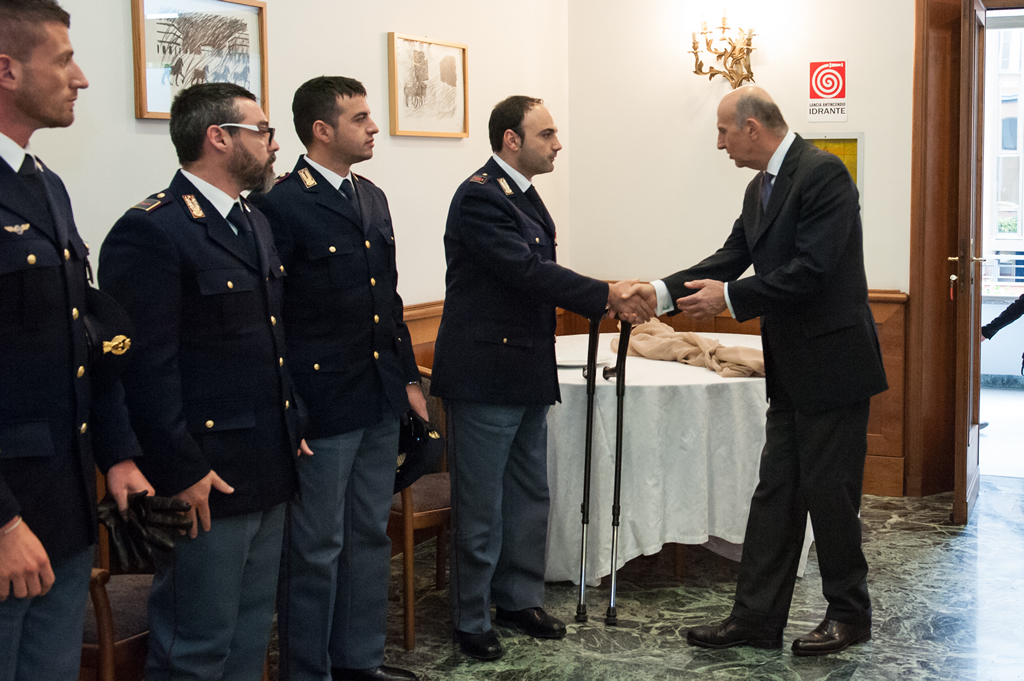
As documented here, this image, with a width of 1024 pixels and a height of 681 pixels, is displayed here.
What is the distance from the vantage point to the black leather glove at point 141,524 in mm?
1807

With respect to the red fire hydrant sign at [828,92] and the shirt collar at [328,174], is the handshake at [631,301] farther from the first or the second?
the red fire hydrant sign at [828,92]

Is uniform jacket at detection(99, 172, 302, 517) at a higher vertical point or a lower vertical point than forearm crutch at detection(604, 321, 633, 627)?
higher

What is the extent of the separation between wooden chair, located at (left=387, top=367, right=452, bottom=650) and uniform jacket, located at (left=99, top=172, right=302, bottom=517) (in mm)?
964

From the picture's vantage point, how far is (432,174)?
4.28m

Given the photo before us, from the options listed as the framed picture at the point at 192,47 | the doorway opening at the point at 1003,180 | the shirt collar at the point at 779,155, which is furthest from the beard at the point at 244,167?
the doorway opening at the point at 1003,180

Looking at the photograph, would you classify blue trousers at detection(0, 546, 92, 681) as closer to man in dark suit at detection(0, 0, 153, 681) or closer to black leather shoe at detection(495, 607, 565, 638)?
man in dark suit at detection(0, 0, 153, 681)

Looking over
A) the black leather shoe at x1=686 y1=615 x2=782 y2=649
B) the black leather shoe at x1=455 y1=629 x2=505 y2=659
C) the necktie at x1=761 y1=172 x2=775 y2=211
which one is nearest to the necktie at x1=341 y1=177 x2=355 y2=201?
the necktie at x1=761 y1=172 x2=775 y2=211

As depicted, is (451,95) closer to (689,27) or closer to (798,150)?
(689,27)

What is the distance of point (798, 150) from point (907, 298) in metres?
2.18

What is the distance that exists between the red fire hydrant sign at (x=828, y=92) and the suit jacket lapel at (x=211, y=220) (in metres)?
3.64

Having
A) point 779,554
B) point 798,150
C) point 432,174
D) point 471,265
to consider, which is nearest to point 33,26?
point 471,265

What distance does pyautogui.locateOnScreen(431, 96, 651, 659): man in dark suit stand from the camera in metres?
2.94

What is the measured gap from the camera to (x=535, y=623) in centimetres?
317

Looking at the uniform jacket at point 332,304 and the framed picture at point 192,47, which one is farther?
the framed picture at point 192,47
